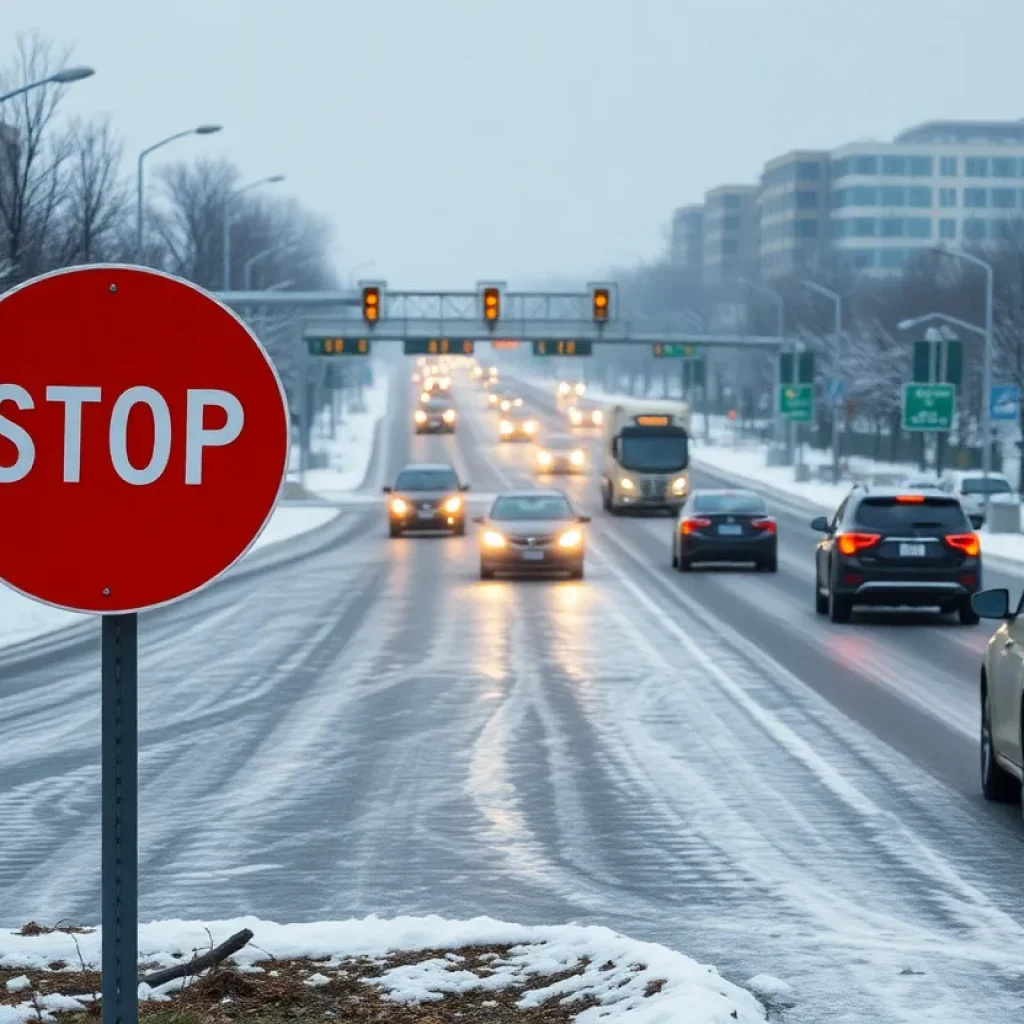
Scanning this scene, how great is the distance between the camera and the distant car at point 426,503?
5362cm

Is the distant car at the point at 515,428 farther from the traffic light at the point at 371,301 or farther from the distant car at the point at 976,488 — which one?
the distant car at the point at 976,488

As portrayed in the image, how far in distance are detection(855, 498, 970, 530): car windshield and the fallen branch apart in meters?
22.2

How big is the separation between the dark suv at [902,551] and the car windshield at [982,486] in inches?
1271

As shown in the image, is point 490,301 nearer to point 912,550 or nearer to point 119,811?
Result: point 912,550

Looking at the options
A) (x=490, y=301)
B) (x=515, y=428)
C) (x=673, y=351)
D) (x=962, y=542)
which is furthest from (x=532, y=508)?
(x=515, y=428)

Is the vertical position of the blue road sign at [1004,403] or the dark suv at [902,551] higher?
the blue road sign at [1004,403]

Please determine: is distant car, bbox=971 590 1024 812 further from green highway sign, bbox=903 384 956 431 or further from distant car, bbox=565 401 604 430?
distant car, bbox=565 401 604 430

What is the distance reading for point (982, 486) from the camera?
62.2 metres

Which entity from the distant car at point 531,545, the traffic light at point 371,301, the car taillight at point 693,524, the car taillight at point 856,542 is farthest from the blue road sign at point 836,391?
the car taillight at point 856,542

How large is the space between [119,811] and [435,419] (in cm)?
12252

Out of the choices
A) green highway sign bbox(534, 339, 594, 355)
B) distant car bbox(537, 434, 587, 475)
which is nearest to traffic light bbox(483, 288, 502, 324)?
distant car bbox(537, 434, 587, 475)

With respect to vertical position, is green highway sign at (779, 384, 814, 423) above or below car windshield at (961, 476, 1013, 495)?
above

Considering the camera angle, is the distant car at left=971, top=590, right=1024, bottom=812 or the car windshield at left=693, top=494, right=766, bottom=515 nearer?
the distant car at left=971, top=590, right=1024, bottom=812

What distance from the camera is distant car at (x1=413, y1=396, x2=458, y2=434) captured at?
127m
